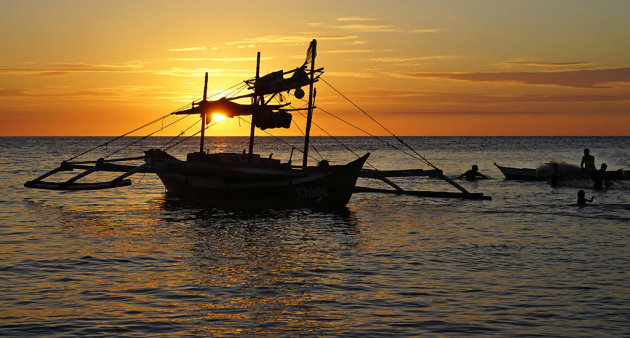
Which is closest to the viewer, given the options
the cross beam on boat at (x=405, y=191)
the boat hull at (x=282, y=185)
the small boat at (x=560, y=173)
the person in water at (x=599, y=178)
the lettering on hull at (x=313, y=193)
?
the boat hull at (x=282, y=185)

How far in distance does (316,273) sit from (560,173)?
3744 centimetres

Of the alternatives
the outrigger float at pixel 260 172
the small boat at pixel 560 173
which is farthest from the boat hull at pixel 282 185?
the small boat at pixel 560 173

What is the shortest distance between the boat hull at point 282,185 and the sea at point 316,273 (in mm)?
1125

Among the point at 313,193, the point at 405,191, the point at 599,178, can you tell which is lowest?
the point at 313,193

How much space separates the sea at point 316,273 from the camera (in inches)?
483

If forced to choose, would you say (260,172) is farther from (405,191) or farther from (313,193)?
(405,191)

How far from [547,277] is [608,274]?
5.80 ft

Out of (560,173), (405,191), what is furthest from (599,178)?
(405,191)

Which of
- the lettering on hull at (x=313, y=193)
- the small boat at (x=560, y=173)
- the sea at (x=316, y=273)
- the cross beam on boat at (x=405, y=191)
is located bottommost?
the sea at (x=316, y=273)

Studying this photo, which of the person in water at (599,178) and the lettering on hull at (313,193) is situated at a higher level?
the person in water at (599,178)

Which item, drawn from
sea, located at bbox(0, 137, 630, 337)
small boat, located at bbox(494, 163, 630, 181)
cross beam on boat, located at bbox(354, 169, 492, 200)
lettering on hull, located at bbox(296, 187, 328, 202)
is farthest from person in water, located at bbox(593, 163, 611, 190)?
lettering on hull, located at bbox(296, 187, 328, 202)

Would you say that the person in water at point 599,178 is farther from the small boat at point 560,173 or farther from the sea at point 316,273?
the sea at point 316,273

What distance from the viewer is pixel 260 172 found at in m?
32.1

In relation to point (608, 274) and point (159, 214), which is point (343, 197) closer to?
point (159, 214)
